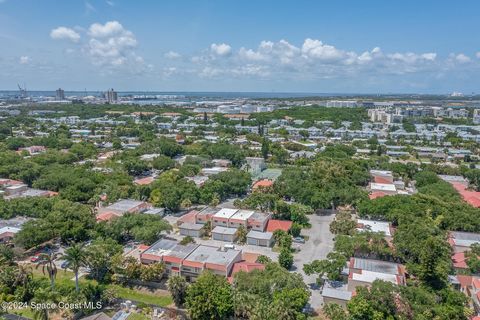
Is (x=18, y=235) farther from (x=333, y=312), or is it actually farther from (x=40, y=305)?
(x=333, y=312)

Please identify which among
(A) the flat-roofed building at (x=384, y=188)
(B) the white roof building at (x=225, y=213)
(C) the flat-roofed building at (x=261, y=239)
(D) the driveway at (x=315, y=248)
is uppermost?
(A) the flat-roofed building at (x=384, y=188)

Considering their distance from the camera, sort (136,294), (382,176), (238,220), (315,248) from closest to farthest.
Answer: (136,294), (315,248), (238,220), (382,176)

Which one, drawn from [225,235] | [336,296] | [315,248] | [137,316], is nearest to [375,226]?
[315,248]

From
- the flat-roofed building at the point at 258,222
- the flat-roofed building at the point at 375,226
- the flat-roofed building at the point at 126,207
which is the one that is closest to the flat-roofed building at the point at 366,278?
the flat-roofed building at the point at 375,226

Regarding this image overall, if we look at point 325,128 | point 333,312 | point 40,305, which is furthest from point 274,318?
point 325,128

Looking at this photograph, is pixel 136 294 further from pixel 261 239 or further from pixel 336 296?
pixel 336 296

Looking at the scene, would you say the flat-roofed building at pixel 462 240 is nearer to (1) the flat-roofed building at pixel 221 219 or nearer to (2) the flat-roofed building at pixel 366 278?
(2) the flat-roofed building at pixel 366 278
